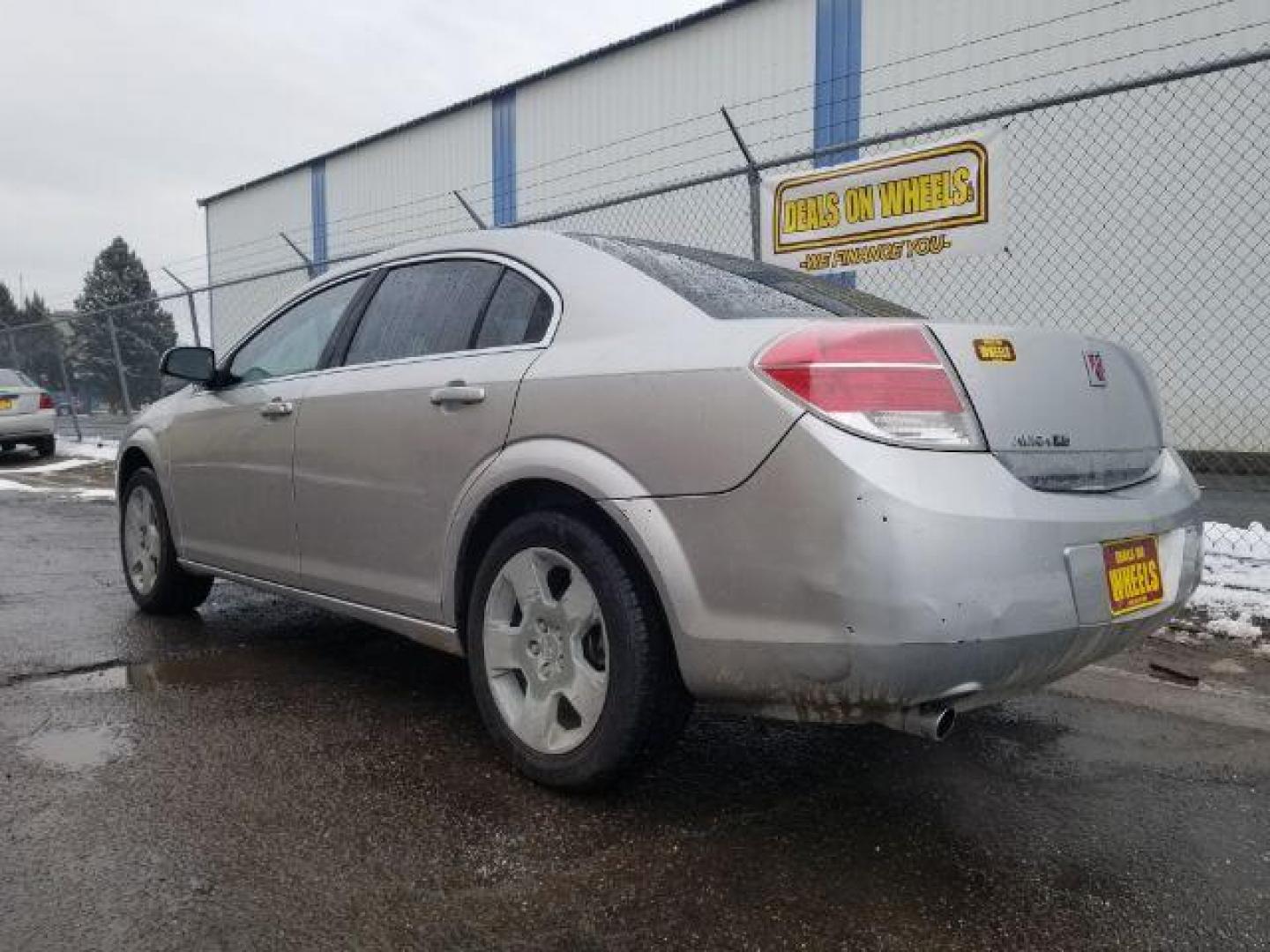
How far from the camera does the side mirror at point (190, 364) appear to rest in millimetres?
4034

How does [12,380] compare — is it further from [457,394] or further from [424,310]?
[457,394]

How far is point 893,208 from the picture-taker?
5.68m

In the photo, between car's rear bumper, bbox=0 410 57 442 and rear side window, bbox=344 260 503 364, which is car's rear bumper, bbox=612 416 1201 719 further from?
car's rear bumper, bbox=0 410 57 442

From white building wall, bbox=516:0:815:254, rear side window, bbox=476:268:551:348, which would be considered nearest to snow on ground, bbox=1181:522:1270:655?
rear side window, bbox=476:268:551:348

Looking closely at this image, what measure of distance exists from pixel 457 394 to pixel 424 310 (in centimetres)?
53

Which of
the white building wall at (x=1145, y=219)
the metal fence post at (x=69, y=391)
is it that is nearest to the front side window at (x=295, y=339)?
the white building wall at (x=1145, y=219)

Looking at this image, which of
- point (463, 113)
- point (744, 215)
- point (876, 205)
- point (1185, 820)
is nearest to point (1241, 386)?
point (744, 215)

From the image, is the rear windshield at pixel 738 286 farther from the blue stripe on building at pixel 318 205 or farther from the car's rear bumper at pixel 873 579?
the blue stripe on building at pixel 318 205

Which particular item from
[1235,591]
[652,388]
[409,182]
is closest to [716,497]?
[652,388]

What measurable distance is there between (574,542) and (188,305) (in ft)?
36.4

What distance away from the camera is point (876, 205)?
573 centimetres

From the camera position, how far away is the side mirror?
4.03 metres

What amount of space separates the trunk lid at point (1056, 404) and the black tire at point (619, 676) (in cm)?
89

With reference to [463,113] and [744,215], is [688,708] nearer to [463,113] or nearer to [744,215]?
[744,215]
